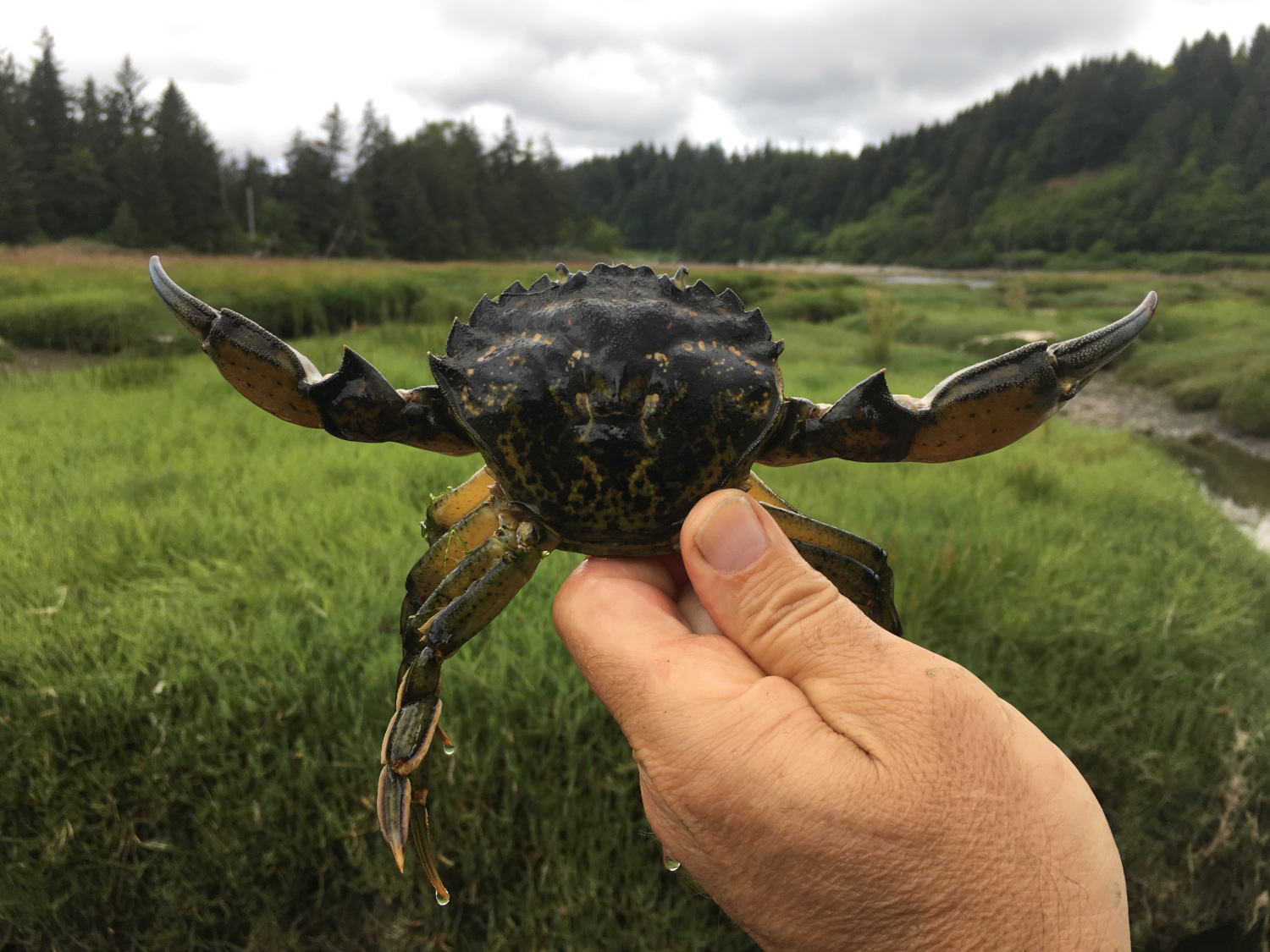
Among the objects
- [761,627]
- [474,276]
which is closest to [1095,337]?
[761,627]

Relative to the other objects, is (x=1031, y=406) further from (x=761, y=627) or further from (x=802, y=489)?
(x=802, y=489)

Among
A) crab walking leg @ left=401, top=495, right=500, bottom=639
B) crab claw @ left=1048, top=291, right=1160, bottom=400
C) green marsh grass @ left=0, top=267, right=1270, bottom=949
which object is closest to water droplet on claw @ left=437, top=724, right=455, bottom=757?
green marsh grass @ left=0, top=267, right=1270, bottom=949

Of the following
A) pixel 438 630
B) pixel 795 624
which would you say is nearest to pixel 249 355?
pixel 438 630

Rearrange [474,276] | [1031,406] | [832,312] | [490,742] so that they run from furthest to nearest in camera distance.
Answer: [832,312] → [474,276] → [490,742] → [1031,406]

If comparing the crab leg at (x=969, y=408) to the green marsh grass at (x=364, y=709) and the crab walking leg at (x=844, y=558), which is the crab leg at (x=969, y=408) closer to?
the crab walking leg at (x=844, y=558)

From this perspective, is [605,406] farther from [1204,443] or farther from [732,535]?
[1204,443]

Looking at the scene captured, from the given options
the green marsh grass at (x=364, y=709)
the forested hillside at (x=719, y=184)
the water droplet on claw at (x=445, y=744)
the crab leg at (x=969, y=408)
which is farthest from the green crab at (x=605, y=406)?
the forested hillside at (x=719, y=184)
